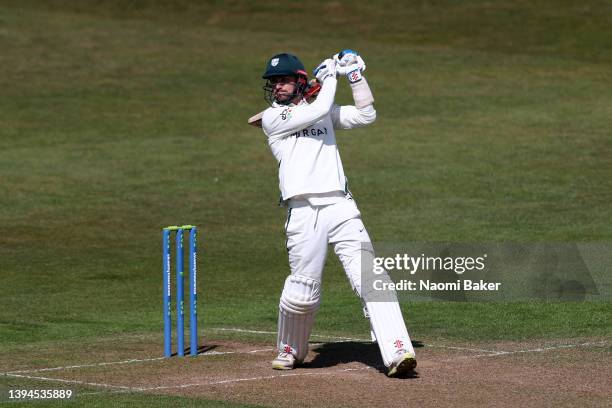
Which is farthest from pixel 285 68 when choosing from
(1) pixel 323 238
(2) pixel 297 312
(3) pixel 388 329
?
(3) pixel 388 329

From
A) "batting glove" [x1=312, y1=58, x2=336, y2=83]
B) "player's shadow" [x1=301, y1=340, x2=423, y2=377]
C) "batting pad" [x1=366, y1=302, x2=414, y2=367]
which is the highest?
"batting glove" [x1=312, y1=58, x2=336, y2=83]

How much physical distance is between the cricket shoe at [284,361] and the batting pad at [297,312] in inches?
1.3

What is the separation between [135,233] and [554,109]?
9.94m

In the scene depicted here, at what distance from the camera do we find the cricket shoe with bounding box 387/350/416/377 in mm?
8711

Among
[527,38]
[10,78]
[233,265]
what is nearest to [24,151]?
[10,78]

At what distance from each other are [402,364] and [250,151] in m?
13.1

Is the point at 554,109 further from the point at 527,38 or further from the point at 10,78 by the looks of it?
the point at 10,78

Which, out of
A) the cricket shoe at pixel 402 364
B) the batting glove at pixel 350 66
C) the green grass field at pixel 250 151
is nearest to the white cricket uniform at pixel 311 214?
the batting glove at pixel 350 66

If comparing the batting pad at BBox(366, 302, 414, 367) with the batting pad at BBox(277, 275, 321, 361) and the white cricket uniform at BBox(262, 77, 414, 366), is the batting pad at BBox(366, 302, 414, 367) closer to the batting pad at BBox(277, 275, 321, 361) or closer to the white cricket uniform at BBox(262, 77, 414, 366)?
the white cricket uniform at BBox(262, 77, 414, 366)

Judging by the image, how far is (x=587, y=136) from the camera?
71.6 ft

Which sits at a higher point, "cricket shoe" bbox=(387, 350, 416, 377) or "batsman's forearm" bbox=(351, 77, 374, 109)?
"batsman's forearm" bbox=(351, 77, 374, 109)

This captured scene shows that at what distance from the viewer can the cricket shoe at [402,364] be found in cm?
871

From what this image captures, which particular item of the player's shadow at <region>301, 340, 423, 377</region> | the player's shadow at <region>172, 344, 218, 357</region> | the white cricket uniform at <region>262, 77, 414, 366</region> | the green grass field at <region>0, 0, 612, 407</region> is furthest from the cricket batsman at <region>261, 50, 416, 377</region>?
Answer: the green grass field at <region>0, 0, 612, 407</region>

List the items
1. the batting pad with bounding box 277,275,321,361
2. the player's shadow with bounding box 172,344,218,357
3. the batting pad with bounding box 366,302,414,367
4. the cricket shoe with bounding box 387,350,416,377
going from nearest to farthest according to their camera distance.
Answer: the cricket shoe with bounding box 387,350,416,377 → the batting pad with bounding box 366,302,414,367 → the batting pad with bounding box 277,275,321,361 → the player's shadow with bounding box 172,344,218,357
